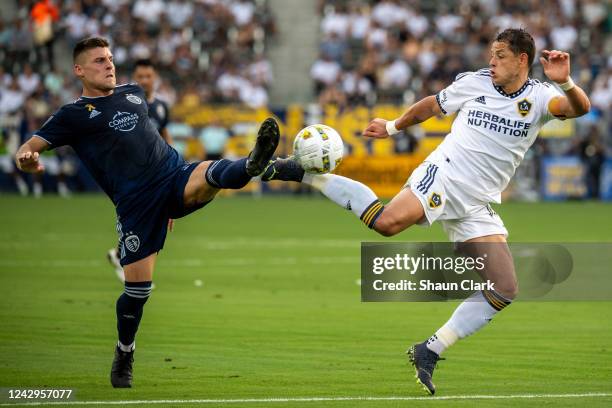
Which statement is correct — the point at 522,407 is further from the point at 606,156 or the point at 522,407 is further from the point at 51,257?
the point at 606,156

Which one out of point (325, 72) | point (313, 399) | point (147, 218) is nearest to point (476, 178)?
point (313, 399)

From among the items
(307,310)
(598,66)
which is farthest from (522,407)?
(598,66)

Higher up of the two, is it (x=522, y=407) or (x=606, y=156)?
(x=522, y=407)

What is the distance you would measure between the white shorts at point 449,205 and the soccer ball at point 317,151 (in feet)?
2.06

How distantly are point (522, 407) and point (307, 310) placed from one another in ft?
19.3

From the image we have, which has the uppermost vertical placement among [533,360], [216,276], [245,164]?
[245,164]

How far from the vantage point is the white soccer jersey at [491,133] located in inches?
364

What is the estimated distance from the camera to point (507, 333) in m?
12.4

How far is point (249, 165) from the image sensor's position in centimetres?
906

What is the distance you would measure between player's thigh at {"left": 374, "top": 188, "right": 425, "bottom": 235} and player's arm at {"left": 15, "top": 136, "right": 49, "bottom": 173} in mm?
2629

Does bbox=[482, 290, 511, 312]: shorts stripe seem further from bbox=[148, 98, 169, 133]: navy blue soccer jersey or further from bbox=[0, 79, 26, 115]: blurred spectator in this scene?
bbox=[0, 79, 26, 115]: blurred spectator

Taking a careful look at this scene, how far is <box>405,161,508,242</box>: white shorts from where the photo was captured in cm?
918

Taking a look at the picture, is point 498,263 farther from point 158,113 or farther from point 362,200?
point 158,113

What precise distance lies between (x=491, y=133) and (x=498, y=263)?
1.02m
